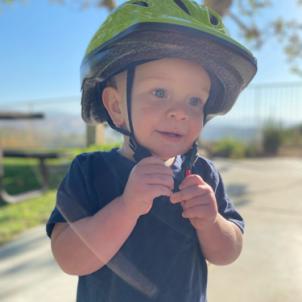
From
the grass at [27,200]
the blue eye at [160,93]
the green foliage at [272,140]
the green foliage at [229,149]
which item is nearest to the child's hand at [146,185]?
the blue eye at [160,93]

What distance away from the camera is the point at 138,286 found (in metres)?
1.23

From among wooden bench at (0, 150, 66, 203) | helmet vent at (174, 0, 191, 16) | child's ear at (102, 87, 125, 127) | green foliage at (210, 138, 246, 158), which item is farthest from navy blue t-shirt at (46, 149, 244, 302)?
green foliage at (210, 138, 246, 158)

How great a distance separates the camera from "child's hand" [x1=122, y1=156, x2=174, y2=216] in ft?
3.53

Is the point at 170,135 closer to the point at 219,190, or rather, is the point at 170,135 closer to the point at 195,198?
the point at 195,198

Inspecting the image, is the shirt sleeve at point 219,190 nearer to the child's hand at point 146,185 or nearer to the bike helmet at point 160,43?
the bike helmet at point 160,43

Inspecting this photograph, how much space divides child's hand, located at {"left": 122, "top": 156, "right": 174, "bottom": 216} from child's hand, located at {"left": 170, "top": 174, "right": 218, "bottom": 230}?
56 mm

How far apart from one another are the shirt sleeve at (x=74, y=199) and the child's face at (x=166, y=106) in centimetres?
22

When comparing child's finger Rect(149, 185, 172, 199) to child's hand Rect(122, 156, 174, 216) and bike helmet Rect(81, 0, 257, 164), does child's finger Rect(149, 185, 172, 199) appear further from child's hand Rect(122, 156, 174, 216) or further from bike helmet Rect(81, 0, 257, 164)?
bike helmet Rect(81, 0, 257, 164)

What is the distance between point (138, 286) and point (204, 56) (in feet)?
2.41

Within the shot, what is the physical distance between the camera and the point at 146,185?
1.08 metres

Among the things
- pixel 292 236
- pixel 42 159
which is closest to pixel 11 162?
pixel 42 159

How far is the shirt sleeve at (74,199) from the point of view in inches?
47.7

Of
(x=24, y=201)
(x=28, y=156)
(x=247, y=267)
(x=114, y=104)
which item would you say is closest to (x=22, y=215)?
(x=24, y=201)

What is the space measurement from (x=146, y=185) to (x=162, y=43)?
430 mm
